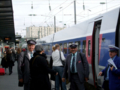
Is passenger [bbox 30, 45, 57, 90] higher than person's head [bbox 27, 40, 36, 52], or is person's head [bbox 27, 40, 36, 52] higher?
person's head [bbox 27, 40, 36, 52]

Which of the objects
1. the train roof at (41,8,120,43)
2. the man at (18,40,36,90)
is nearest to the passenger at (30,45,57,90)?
the man at (18,40,36,90)

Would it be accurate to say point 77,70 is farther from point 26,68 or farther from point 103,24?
point 103,24

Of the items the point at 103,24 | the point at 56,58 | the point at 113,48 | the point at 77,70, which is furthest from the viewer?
the point at 56,58

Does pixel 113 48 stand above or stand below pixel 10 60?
above

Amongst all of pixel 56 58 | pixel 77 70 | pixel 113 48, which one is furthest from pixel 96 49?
pixel 113 48

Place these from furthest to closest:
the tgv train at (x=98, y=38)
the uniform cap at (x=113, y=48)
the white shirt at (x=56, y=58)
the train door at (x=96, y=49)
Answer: the train door at (x=96, y=49), the white shirt at (x=56, y=58), the tgv train at (x=98, y=38), the uniform cap at (x=113, y=48)

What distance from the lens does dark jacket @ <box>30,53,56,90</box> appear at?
590cm

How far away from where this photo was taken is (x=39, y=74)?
591cm

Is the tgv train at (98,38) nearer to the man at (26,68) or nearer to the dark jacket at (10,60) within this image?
the man at (26,68)

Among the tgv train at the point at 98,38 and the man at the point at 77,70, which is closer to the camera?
the man at the point at 77,70

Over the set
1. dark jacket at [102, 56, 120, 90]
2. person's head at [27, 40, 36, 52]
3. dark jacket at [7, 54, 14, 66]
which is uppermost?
→ person's head at [27, 40, 36, 52]

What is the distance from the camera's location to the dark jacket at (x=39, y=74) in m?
5.90

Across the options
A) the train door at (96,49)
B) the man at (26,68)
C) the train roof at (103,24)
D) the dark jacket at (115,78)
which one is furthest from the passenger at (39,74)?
the train door at (96,49)

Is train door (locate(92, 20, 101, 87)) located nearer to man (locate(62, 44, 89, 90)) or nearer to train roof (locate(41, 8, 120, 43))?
train roof (locate(41, 8, 120, 43))
